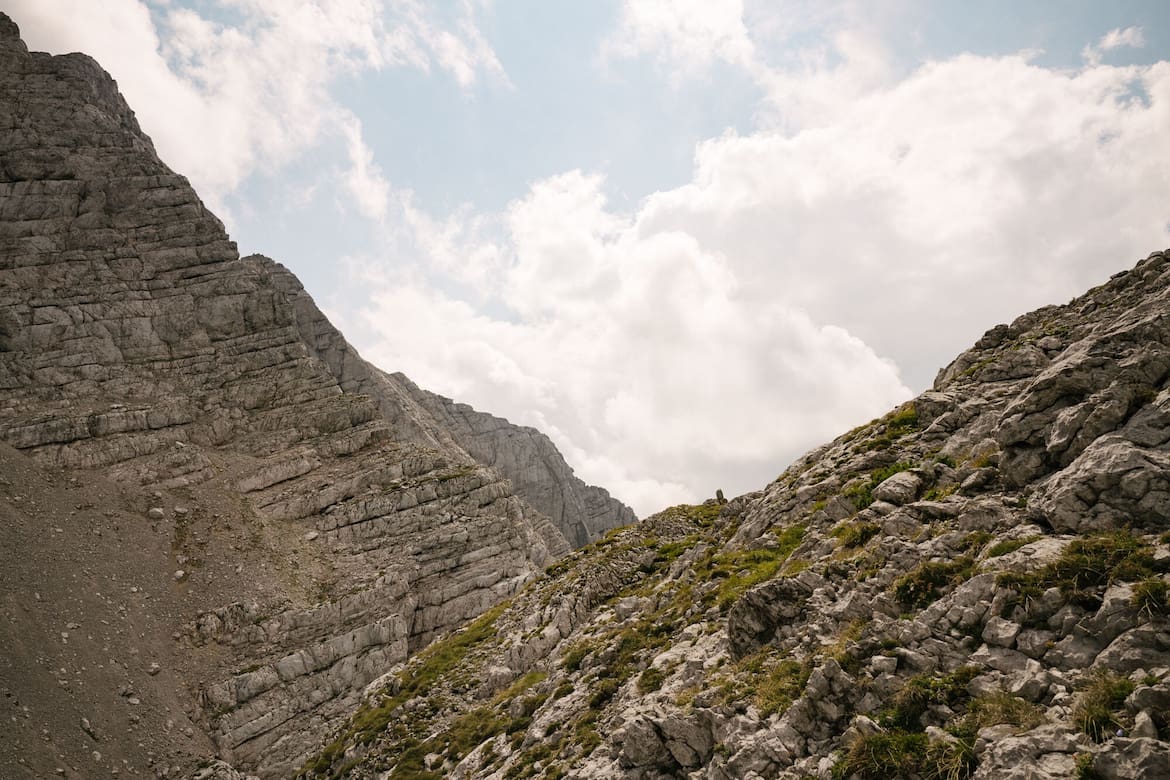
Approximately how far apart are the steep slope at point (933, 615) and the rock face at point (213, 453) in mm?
39599

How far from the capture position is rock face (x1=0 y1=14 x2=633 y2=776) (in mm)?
63750

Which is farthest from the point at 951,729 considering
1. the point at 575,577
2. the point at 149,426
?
the point at 149,426

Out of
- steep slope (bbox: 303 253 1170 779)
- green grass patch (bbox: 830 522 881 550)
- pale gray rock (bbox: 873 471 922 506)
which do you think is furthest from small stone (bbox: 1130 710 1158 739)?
→ pale gray rock (bbox: 873 471 922 506)

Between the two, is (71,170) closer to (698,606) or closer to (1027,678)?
(698,606)

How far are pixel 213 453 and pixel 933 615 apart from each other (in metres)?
102

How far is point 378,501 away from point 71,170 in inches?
3916

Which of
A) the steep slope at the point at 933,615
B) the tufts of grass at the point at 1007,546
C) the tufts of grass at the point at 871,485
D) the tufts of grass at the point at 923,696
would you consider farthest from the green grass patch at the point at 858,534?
the tufts of grass at the point at 923,696

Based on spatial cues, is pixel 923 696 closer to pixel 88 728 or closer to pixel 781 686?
pixel 781 686

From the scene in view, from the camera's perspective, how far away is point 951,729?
1202 centimetres

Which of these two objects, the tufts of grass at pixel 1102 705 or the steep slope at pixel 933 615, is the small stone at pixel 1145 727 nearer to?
the steep slope at pixel 933 615

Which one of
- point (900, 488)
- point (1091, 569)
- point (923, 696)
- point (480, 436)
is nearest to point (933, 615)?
point (923, 696)

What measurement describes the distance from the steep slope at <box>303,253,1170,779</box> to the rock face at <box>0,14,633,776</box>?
130 ft

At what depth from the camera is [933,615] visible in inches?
580

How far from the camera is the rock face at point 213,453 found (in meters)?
63.8
